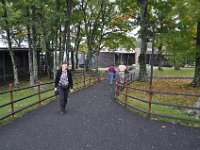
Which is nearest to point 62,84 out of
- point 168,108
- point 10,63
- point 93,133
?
point 93,133

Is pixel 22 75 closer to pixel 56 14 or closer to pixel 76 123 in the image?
pixel 56 14

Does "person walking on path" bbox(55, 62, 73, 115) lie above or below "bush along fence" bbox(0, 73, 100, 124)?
above

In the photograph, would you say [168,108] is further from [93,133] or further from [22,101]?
[22,101]

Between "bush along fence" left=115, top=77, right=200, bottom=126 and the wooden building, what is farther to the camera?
the wooden building

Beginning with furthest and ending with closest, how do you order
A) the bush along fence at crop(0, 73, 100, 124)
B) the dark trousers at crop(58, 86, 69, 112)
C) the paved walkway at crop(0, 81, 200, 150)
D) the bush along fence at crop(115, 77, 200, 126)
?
the dark trousers at crop(58, 86, 69, 112), the bush along fence at crop(0, 73, 100, 124), the bush along fence at crop(115, 77, 200, 126), the paved walkway at crop(0, 81, 200, 150)

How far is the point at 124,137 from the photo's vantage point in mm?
7258

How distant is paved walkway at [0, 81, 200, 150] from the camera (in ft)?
21.5

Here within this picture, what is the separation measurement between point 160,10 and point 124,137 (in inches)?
812

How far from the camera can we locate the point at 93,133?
760 centimetres

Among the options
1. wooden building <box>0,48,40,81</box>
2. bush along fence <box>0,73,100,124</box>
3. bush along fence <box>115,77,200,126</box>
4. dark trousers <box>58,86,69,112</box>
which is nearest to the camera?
bush along fence <box>115,77,200,126</box>

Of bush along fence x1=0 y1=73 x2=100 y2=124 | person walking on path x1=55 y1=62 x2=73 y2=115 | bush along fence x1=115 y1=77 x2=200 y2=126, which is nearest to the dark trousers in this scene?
person walking on path x1=55 y1=62 x2=73 y2=115

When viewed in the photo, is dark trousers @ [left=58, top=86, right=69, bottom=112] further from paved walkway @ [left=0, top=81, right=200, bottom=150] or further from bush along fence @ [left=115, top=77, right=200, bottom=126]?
bush along fence @ [left=115, top=77, right=200, bottom=126]

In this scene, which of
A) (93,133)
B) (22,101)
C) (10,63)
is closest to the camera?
(93,133)

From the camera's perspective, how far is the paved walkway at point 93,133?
258 inches
